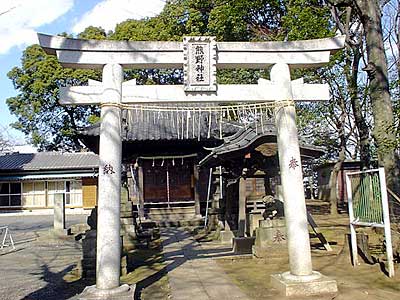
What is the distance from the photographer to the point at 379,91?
1039cm

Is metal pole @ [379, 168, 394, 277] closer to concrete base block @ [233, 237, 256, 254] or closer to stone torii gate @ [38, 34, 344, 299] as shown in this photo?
stone torii gate @ [38, 34, 344, 299]

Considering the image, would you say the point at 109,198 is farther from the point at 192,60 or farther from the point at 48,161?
the point at 48,161

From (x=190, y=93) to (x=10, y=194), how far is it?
1214 inches

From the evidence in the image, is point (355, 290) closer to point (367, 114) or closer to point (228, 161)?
point (228, 161)

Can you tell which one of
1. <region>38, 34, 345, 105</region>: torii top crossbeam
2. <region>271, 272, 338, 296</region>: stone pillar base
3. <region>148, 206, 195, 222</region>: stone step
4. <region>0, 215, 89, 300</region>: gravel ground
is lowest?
<region>0, 215, 89, 300</region>: gravel ground

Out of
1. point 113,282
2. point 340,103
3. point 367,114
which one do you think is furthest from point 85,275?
point 367,114

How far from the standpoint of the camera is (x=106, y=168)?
701 centimetres

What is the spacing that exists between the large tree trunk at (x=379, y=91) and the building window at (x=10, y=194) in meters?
30.8

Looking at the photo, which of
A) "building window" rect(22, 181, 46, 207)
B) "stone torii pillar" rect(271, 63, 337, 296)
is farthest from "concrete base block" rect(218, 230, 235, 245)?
"building window" rect(22, 181, 46, 207)

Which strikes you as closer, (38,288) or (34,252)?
(38,288)

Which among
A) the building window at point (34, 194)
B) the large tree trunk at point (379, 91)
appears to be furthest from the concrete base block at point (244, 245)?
the building window at point (34, 194)

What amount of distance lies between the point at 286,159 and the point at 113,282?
3.77 meters

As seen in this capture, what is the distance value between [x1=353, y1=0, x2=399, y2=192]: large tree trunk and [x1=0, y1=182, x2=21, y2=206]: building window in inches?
1211

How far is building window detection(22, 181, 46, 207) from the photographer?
33719mm
